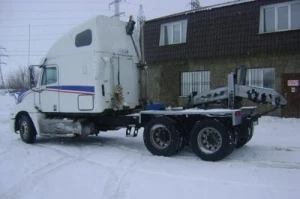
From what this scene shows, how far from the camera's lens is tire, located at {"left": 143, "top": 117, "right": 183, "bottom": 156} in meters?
9.02

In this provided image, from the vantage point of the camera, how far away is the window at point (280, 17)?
1711 cm

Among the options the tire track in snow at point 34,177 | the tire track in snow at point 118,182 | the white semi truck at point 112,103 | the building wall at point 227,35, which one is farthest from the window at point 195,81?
the tire track in snow at point 34,177

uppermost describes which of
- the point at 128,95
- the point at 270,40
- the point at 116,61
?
the point at 270,40

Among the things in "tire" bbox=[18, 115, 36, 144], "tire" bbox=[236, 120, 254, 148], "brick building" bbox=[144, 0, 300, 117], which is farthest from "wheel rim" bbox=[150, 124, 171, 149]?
"brick building" bbox=[144, 0, 300, 117]

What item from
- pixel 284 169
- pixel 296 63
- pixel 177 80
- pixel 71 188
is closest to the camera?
pixel 71 188

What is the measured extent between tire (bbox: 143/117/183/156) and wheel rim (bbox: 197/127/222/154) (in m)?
0.59

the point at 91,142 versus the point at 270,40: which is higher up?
the point at 270,40

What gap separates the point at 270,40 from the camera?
17.4 meters

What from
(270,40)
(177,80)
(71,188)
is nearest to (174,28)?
(177,80)

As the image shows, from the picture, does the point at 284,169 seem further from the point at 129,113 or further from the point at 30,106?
the point at 30,106

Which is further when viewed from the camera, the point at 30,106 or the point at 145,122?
the point at 30,106

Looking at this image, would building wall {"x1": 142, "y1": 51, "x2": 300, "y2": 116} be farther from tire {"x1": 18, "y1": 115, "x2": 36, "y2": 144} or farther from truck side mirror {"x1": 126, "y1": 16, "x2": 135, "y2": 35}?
tire {"x1": 18, "y1": 115, "x2": 36, "y2": 144}

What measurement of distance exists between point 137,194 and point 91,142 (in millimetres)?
5983

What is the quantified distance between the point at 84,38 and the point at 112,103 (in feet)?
6.63
